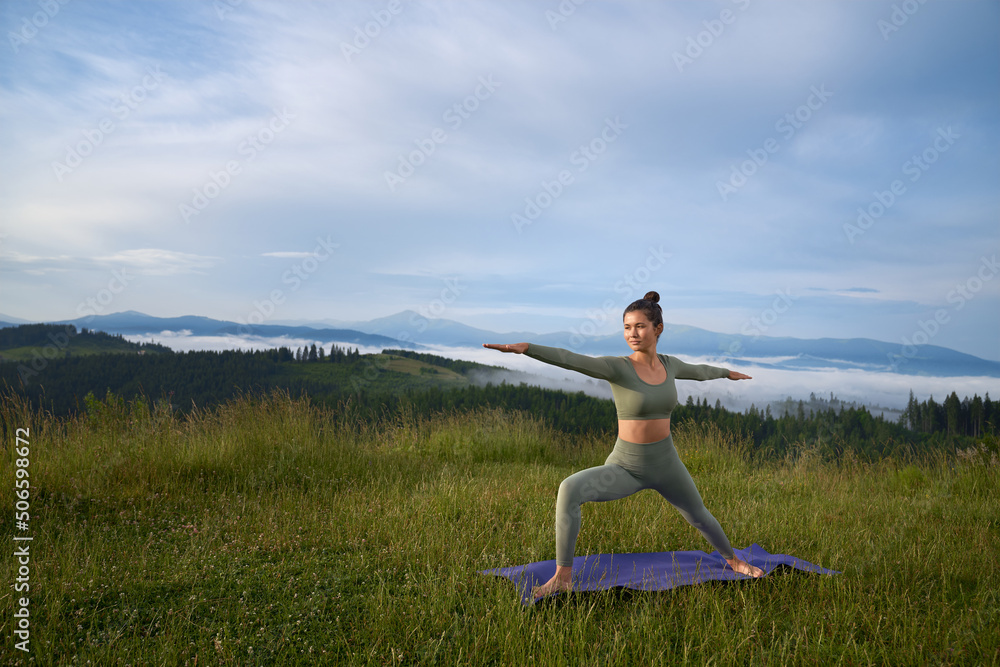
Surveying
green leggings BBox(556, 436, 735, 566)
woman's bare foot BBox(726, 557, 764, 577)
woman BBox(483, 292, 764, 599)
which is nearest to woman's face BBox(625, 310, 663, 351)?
woman BBox(483, 292, 764, 599)

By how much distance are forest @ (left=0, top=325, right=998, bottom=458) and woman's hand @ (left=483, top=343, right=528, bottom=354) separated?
A: 6945 mm

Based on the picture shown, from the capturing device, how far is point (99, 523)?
639cm

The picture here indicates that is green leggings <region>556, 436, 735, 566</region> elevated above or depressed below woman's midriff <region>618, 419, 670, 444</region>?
below

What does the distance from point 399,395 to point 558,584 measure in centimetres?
1157

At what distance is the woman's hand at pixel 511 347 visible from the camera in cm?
379

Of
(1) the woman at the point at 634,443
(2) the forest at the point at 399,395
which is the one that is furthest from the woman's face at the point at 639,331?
(2) the forest at the point at 399,395

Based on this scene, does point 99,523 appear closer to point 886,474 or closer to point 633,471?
point 633,471

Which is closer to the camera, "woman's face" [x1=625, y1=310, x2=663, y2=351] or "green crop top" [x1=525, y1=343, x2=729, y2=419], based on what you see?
"green crop top" [x1=525, y1=343, x2=729, y2=419]

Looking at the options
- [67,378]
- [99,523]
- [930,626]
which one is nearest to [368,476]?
[99,523]

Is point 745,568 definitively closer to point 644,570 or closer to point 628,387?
point 644,570

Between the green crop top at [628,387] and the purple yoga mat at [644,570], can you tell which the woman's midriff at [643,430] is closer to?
the green crop top at [628,387]

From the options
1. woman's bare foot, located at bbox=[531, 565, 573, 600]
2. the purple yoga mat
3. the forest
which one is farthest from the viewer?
the forest

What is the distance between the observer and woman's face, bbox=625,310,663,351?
4.47 meters

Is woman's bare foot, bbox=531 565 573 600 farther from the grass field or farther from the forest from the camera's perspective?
the forest
